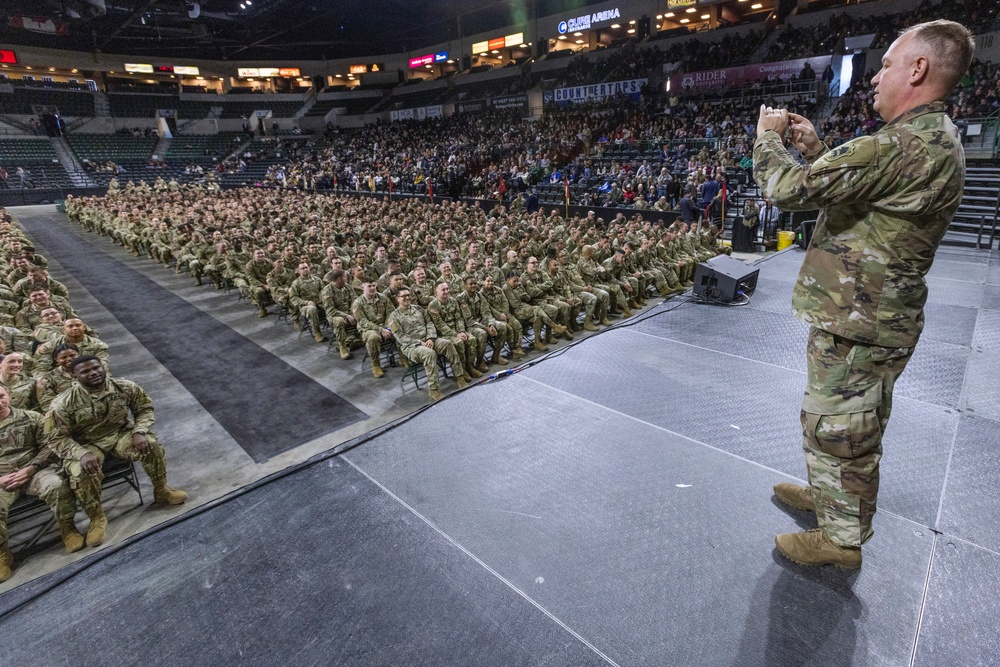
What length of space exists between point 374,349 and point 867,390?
16.4 ft

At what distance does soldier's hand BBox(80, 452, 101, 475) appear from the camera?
3.38 metres

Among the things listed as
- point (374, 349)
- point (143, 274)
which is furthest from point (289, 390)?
point (143, 274)

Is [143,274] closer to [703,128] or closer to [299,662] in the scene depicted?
[299,662]

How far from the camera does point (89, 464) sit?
11.1ft

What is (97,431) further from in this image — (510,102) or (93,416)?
(510,102)

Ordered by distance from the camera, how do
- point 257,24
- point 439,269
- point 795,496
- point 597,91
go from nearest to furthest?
point 795,496 → point 439,269 → point 597,91 → point 257,24

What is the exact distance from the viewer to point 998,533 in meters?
2.65

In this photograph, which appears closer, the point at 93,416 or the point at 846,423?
the point at 846,423

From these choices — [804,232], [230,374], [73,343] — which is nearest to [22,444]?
[73,343]

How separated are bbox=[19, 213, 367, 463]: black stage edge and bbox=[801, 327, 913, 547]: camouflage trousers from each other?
3.90 metres

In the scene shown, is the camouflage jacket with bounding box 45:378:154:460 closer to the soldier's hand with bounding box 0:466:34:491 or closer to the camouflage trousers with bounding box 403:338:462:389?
the soldier's hand with bounding box 0:466:34:491

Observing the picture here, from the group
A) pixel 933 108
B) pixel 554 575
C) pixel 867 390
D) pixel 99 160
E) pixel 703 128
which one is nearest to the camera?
pixel 933 108

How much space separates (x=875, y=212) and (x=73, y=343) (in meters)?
6.07

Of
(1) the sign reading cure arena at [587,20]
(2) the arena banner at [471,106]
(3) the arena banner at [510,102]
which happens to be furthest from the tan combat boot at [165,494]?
(2) the arena banner at [471,106]
